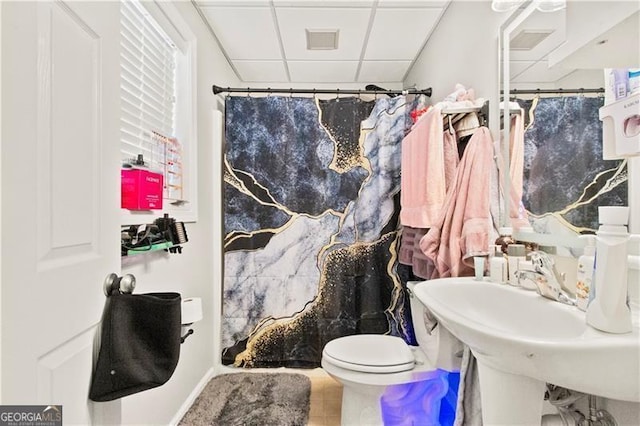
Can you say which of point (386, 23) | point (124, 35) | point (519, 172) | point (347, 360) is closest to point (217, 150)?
point (124, 35)

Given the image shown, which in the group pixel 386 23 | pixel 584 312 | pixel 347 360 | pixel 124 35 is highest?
pixel 386 23

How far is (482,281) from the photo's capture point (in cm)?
115

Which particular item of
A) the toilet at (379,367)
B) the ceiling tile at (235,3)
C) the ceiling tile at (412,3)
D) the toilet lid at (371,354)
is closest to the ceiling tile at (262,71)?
the ceiling tile at (235,3)

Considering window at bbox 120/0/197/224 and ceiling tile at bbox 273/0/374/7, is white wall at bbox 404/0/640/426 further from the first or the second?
window at bbox 120/0/197/224

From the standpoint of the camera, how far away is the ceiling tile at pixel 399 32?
5.89ft

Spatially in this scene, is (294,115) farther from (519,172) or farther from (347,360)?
(347,360)

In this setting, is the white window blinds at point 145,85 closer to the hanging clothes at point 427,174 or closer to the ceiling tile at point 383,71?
the hanging clothes at point 427,174

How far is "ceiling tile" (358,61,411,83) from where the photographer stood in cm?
238

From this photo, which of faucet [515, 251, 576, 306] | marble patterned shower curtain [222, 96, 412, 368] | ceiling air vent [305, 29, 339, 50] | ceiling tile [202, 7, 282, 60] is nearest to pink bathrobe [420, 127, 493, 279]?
faucet [515, 251, 576, 306]

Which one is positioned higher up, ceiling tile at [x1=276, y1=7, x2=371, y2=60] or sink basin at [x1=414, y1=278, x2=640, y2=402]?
ceiling tile at [x1=276, y1=7, x2=371, y2=60]

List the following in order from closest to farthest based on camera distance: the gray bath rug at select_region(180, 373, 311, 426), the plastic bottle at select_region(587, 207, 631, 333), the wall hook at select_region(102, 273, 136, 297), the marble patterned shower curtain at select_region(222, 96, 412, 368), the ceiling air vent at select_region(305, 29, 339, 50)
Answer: the plastic bottle at select_region(587, 207, 631, 333)
the wall hook at select_region(102, 273, 136, 297)
the gray bath rug at select_region(180, 373, 311, 426)
the ceiling air vent at select_region(305, 29, 339, 50)
the marble patterned shower curtain at select_region(222, 96, 412, 368)

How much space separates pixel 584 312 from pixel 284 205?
163 cm

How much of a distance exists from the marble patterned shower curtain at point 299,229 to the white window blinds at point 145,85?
503 mm

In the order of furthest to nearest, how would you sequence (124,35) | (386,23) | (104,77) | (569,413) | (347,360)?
(386,23) → (347,360) → (124,35) → (569,413) → (104,77)
